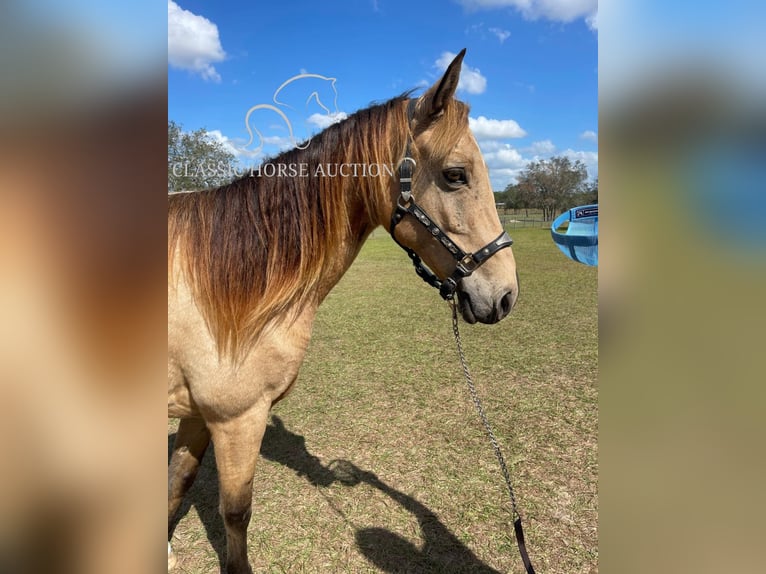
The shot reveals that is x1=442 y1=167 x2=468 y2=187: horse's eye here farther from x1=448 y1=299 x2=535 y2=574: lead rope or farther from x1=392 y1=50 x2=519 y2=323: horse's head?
x1=448 y1=299 x2=535 y2=574: lead rope

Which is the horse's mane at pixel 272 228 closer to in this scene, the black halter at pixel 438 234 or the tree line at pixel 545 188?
the black halter at pixel 438 234

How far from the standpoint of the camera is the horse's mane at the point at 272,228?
1.55m

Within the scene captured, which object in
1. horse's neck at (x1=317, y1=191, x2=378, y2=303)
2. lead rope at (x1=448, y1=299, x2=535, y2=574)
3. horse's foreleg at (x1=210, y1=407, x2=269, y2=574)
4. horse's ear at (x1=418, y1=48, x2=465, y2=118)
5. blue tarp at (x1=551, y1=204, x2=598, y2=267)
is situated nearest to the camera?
lead rope at (x1=448, y1=299, x2=535, y2=574)

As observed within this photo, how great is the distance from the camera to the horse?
1.55m

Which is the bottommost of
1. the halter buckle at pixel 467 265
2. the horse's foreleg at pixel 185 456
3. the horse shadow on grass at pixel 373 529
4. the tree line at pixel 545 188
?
the horse shadow on grass at pixel 373 529

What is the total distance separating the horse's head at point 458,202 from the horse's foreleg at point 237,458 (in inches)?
40.2

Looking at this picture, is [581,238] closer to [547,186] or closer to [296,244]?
[296,244]

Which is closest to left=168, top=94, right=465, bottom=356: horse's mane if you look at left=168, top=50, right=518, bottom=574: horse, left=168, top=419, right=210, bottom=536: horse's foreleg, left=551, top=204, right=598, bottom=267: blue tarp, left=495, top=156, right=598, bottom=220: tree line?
left=168, top=50, right=518, bottom=574: horse

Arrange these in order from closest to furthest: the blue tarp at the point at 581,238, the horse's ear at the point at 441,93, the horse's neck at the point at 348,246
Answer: the horse's ear at the point at 441,93
the horse's neck at the point at 348,246
the blue tarp at the point at 581,238

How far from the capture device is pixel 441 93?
5.19 ft

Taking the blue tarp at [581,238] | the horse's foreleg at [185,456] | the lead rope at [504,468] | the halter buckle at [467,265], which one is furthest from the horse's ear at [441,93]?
the blue tarp at [581,238]

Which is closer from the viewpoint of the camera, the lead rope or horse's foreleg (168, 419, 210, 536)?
the lead rope
